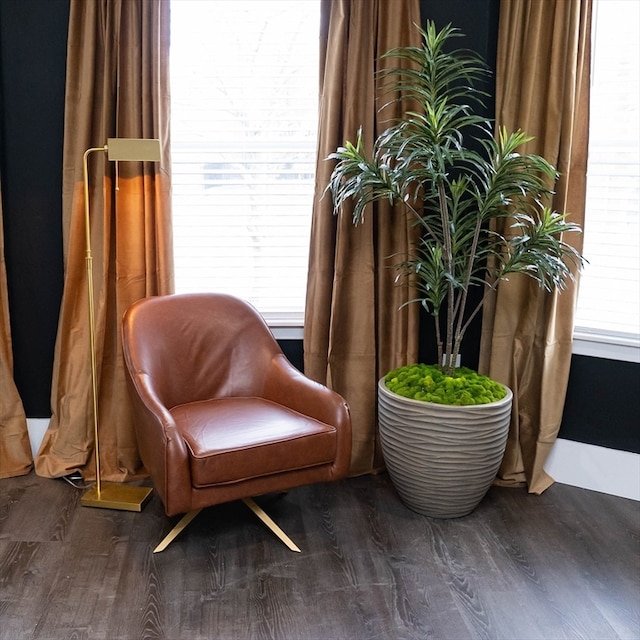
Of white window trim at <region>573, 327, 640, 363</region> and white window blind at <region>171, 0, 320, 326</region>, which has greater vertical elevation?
white window blind at <region>171, 0, 320, 326</region>

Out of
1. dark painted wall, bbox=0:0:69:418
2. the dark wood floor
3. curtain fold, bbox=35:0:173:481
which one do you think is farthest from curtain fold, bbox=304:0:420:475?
dark painted wall, bbox=0:0:69:418

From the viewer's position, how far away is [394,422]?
2.82 metres

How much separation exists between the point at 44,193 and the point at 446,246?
1793 millimetres

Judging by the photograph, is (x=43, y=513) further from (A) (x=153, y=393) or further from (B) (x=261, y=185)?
(B) (x=261, y=185)

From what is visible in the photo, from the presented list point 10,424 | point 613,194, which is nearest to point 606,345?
point 613,194

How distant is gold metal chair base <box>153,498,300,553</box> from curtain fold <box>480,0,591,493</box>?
112 centimetres

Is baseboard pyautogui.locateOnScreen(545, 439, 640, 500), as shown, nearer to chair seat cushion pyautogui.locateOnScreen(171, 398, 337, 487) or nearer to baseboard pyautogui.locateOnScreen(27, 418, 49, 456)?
chair seat cushion pyautogui.locateOnScreen(171, 398, 337, 487)

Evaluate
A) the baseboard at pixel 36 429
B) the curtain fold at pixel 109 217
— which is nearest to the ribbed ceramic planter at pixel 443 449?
the curtain fold at pixel 109 217

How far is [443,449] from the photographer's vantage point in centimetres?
272

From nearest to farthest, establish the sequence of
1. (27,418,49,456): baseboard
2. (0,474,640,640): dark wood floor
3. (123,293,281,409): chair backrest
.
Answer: (0,474,640,640): dark wood floor → (123,293,281,409): chair backrest → (27,418,49,456): baseboard

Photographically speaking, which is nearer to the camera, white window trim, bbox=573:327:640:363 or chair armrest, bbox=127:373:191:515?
chair armrest, bbox=127:373:191:515

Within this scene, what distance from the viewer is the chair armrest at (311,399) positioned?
2584mm

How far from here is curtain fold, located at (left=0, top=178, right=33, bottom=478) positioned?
3.16 metres

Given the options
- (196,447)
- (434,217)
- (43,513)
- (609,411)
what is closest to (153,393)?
(196,447)
